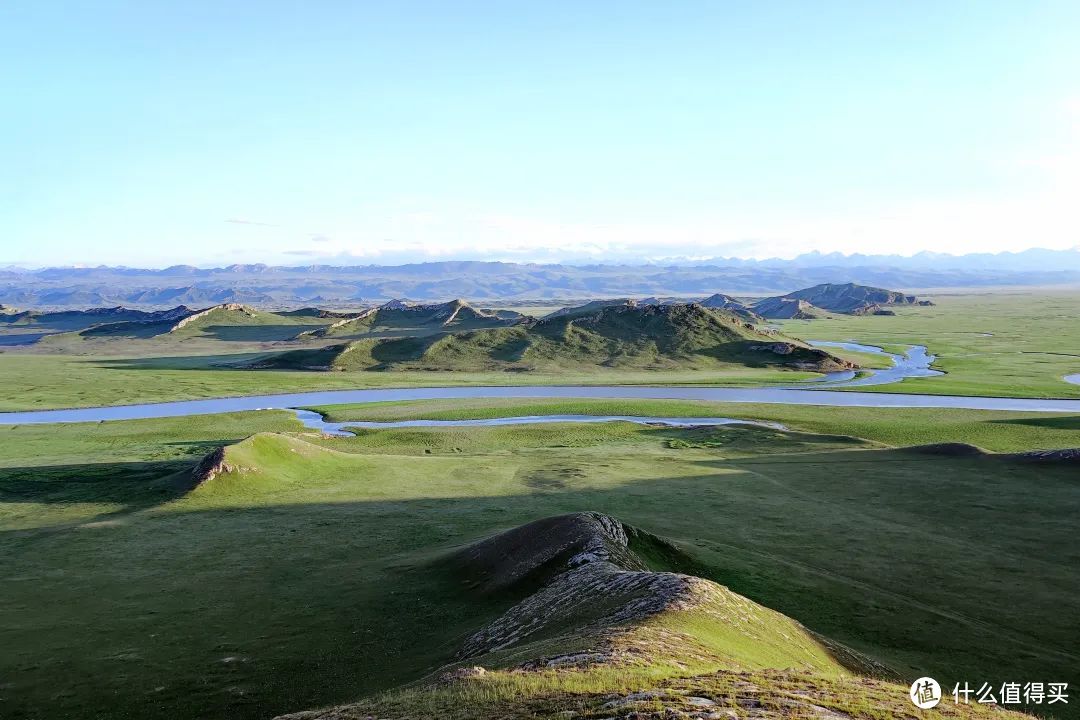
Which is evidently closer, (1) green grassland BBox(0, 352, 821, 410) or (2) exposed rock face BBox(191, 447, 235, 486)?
(2) exposed rock face BBox(191, 447, 235, 486)

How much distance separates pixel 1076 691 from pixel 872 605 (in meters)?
6.79

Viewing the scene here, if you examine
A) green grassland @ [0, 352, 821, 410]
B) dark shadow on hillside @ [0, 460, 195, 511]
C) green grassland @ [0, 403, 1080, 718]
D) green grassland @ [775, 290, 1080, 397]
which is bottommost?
green grassland @ [0, 352, 821, 410]

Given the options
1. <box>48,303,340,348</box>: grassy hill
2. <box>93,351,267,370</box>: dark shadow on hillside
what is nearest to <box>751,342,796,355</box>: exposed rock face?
<box>93,351,267,370</box>: dark shadow on hillside

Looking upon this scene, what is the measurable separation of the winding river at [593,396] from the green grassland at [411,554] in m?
23.1

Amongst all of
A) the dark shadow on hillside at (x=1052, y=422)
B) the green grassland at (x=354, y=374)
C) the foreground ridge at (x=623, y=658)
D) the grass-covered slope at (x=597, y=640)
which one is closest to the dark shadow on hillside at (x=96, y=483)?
the grass-covered slope at (x=597, y=640)

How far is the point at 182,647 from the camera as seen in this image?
22656 mm

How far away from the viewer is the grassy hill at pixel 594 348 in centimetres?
12862

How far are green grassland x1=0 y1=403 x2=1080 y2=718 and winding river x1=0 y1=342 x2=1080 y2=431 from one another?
2309 centimetres

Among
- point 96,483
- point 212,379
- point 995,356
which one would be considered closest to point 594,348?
point 212,379

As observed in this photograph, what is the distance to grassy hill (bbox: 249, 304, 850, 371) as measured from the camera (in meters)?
129

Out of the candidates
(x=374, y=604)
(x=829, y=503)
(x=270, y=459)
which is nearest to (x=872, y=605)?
(x=829, y=503)

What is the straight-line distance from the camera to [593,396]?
97.8m

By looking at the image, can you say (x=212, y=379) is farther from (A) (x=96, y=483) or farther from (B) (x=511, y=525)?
(B) (x=511, y=525)

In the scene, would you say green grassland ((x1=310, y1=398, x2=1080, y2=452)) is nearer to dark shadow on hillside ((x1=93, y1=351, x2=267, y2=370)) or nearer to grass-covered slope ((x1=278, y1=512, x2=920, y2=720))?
grass-covered slope ((x1=278, y1=512, x2=920, y2=720))
